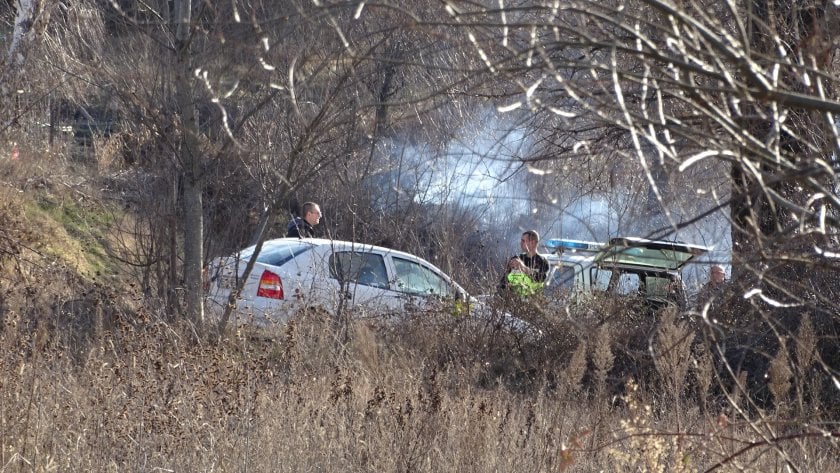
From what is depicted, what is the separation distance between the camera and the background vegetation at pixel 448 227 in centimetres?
282

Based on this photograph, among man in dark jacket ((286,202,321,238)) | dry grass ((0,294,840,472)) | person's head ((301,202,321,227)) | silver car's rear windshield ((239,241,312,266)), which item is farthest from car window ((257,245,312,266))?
dry grass ((0,294,840,472))

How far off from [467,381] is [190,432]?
2427 mm

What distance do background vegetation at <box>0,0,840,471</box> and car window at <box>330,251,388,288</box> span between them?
0.80 meters

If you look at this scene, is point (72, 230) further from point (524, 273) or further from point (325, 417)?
point (325, 417)

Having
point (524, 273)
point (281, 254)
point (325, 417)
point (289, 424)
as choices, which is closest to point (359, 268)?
point (281, 254)

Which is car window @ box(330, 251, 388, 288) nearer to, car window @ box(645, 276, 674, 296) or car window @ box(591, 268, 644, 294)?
car window @ box(591, 268, 644, 294)

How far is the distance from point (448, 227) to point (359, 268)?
103 inches

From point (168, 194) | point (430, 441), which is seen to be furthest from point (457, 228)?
point (430, 441)

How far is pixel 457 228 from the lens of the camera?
13.7m

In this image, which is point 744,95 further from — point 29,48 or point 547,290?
point 29,48

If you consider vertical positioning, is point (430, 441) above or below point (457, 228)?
below

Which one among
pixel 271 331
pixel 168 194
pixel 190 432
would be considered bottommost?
pixel 190 432

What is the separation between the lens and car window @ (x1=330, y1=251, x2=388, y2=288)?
33.1 feet

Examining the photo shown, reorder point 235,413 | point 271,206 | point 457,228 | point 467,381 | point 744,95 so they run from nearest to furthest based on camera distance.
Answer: point 744,95, point 235,413, point 467,381, point 271,206, point 457,228
